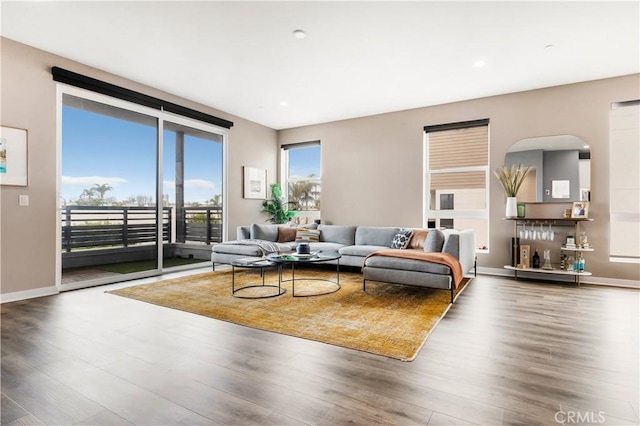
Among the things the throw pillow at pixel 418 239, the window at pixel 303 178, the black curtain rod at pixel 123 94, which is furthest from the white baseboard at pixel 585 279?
the black curtain rod at pixel 123 94

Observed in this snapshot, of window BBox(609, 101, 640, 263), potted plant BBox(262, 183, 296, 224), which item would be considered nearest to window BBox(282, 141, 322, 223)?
potted plant BBox(262, 183, 296, 224)

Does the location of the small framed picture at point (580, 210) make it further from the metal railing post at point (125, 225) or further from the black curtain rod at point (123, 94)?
the metal railing post at point (125, 225)

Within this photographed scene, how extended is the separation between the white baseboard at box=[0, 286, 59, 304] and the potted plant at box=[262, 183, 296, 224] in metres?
3.93

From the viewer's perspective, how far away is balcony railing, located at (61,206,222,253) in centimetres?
438

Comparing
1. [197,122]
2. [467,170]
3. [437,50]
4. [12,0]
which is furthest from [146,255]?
[467,170]

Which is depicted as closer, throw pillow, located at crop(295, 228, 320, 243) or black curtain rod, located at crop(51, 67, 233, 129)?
Result: black curtain rod, located at crop(51, 67, 233, 129)

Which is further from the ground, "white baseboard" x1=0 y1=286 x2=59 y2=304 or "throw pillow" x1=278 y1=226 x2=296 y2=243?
"throw pillow" x1=278 y1=226 x2=296 y2=243

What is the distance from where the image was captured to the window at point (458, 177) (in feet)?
18.2

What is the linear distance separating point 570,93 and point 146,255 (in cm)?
676

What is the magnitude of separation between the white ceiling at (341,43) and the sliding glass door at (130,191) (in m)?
0.65

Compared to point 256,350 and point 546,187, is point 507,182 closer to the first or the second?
point 546,187

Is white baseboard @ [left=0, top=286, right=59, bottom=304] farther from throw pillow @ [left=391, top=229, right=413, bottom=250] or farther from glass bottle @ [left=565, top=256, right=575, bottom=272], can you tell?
glass bottle @ [left=565, top=256, right=575, bottom=272]

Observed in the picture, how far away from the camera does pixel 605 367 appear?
209 cm
